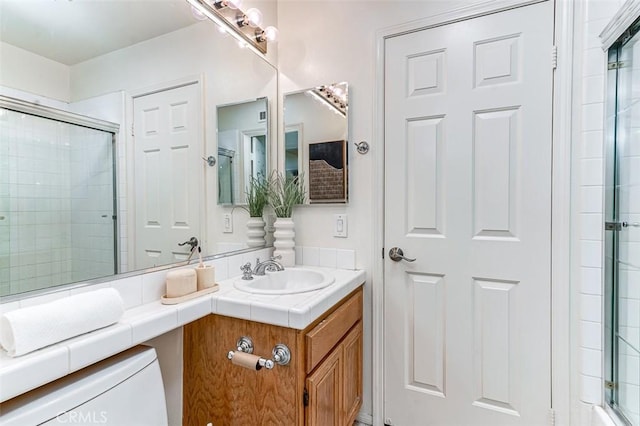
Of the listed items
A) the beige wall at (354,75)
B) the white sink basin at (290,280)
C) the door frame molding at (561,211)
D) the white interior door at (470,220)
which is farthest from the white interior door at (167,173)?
the door frame molding at (561,211)

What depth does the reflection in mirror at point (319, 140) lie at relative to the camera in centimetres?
171

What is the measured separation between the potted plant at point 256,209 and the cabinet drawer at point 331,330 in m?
0.64

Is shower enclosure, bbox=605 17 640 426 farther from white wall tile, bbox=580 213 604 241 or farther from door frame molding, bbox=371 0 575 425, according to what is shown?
door frame molding, bbox=371 0 575 425

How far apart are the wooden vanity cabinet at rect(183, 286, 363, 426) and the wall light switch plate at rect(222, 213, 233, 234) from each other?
1.64 feet

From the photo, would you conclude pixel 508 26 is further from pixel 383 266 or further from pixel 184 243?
pixel 184 243

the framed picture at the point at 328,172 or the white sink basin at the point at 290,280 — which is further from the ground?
the framed picture at the point at 328,172

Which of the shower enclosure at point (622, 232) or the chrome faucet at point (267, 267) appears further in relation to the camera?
the chrome faucet at point (267, 267)

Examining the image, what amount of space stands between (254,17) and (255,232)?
1.19 metres

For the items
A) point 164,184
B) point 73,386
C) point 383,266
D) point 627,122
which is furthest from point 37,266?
point 627,122

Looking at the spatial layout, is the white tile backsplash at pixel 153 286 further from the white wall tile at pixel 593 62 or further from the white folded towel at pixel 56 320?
the white wall tile at pixel 593 62

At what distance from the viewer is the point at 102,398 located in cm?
78

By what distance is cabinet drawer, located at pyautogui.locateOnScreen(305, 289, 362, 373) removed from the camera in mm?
1092

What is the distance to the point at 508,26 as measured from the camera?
1.39 m

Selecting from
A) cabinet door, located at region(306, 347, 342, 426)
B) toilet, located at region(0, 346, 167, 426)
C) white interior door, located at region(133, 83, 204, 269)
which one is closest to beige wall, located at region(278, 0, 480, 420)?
cabinet door, located at region(306, 347, 342, 426)
